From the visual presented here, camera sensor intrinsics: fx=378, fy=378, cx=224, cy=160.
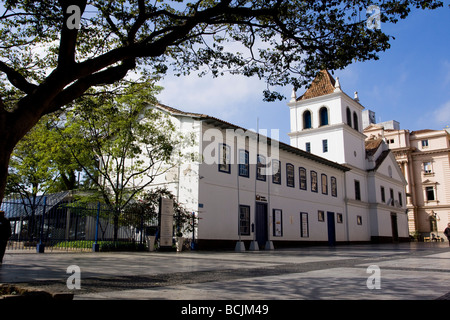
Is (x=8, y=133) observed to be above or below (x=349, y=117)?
Result: below

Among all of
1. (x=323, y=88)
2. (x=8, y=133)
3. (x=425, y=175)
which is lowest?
(x=8, y=133)

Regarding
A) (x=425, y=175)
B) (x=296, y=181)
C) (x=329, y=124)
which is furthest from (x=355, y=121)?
(x=425, y=175)

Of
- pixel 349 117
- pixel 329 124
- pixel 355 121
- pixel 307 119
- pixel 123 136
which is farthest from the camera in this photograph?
pixel 355 121

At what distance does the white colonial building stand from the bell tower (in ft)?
0.32

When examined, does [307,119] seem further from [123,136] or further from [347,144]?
[123,136]

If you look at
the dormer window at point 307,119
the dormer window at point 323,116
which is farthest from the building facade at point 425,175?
the dormer window at point 307,119

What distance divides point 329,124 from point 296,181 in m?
11.0

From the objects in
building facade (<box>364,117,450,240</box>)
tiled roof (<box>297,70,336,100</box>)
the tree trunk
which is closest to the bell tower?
tiled roof (<box>297,70,336,100</box>)

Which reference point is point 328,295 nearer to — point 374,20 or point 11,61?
point 374,20

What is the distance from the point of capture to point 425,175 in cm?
5738

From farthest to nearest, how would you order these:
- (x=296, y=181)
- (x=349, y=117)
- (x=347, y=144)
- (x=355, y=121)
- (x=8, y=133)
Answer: (x=355, y=121)
(x=349, y=117)
(x=347, y=144)
(x=296, y=181)
(x=8, y=133)

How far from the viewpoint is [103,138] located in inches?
763

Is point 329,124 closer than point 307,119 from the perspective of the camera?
Yes
